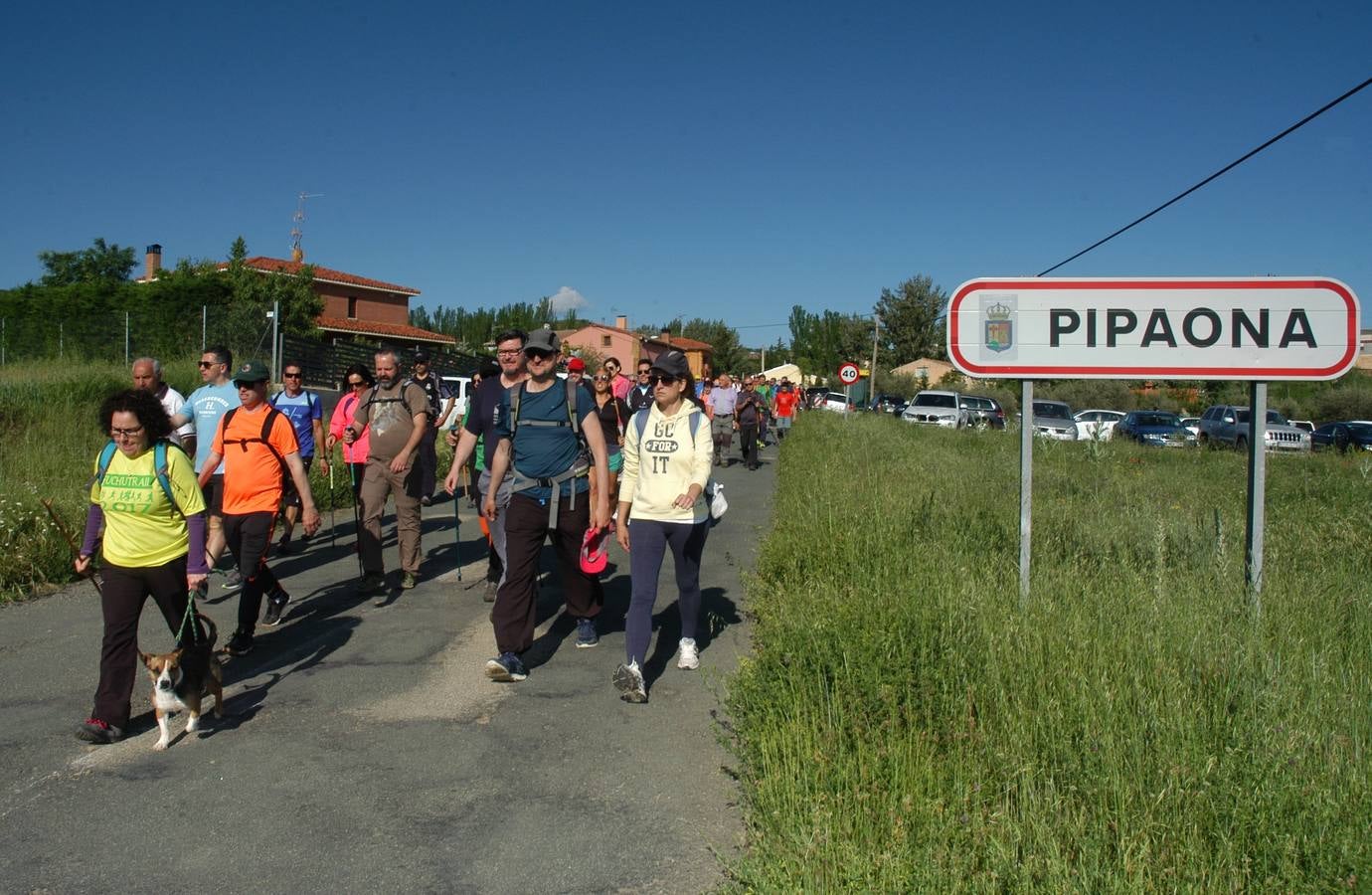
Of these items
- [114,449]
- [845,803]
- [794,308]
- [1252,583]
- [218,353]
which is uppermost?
[794,308]

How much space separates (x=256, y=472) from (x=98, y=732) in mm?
2246

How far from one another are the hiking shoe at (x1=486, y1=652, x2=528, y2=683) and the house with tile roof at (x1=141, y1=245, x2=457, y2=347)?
159ft

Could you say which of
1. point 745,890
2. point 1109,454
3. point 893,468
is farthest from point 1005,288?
point 1109,454

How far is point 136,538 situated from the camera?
5188 mm

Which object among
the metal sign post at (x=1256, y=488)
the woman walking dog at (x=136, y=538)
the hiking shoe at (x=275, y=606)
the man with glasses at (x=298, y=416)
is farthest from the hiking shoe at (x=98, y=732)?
the metal sign post at (x=1256, y=488)

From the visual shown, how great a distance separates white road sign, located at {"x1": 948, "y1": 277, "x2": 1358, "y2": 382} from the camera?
6.07m

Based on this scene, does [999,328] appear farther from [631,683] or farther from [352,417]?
[352,417]

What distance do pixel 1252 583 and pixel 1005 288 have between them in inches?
85.0

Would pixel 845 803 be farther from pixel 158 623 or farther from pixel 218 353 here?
pixel 218 353

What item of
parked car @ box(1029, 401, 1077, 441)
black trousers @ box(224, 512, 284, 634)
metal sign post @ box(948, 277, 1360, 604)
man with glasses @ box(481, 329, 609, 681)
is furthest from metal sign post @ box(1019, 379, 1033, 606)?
parked car @ box(1029, 401, 1077, 441)

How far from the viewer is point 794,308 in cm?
12525

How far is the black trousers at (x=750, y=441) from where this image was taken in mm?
21016

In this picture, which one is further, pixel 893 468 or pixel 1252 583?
pixel 893 468

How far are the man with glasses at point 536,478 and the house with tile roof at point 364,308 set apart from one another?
158 ft
